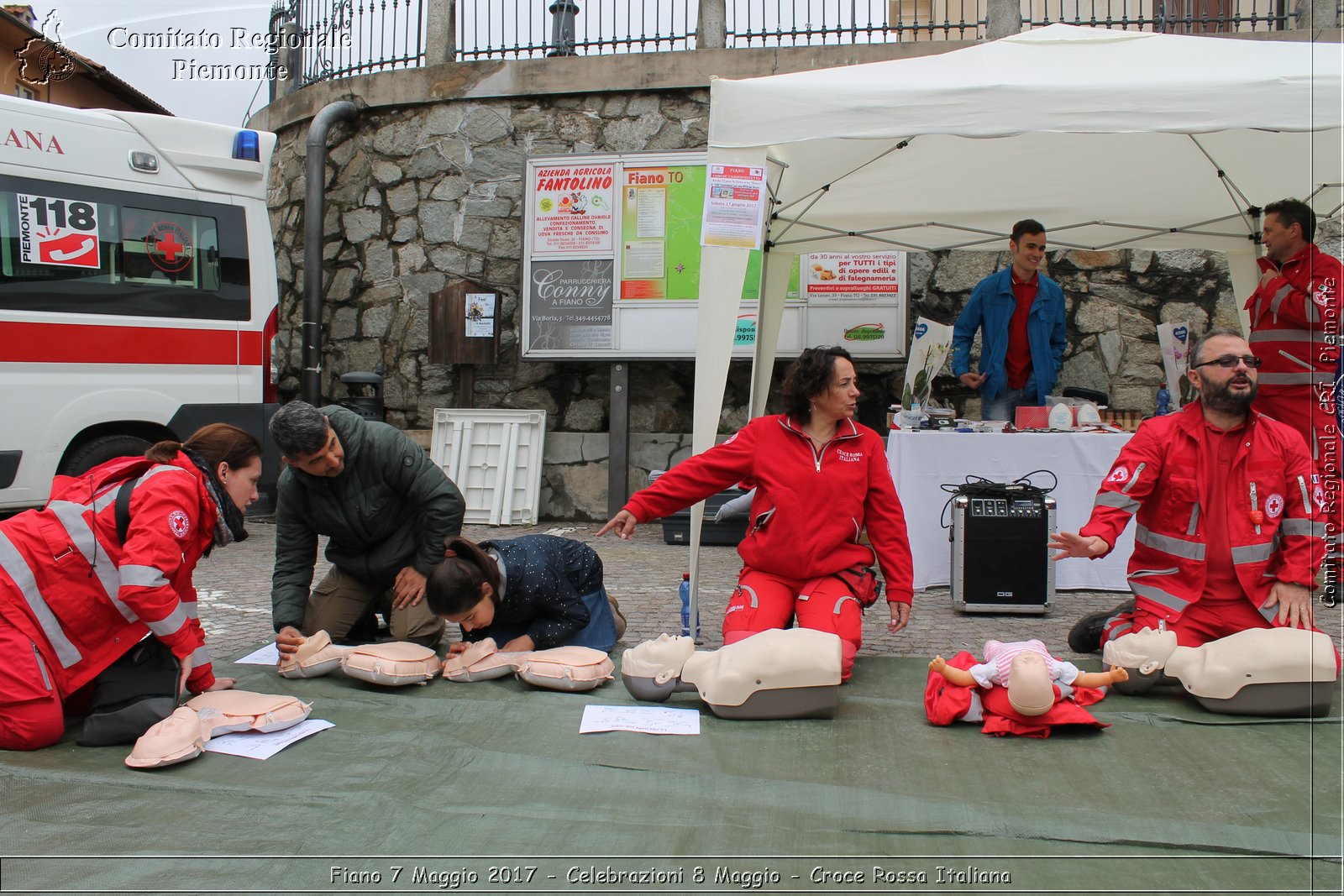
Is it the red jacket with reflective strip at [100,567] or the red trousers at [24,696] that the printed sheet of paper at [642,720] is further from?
the red trousers at [24,696]

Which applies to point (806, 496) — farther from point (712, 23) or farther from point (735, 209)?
point (712, 23)

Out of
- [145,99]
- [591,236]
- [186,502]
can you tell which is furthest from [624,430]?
[145,99]

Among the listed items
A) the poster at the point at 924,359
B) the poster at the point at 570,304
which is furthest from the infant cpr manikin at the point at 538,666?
the poster at the point at 570,304

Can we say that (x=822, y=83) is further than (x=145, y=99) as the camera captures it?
No

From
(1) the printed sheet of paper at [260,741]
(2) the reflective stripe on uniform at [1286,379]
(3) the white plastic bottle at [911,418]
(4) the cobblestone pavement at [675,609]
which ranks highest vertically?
(2) the reflective stripe on uniform at [1286,379]

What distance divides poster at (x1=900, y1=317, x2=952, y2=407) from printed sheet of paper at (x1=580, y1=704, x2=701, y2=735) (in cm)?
308

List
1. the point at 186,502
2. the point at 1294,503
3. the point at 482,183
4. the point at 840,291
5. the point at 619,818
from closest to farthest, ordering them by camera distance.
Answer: the point at 619,818
the point at 186,502
the point at 1294,503
the point at 840,291
the point at 482,183

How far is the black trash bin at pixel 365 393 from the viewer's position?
315 inches

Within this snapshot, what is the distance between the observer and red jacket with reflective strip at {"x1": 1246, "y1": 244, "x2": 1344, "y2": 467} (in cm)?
458

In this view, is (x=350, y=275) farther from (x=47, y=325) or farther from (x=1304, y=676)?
(x=1304, y=676)

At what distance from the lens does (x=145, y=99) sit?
742 inches

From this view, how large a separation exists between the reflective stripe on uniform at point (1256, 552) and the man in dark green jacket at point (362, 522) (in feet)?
8.79

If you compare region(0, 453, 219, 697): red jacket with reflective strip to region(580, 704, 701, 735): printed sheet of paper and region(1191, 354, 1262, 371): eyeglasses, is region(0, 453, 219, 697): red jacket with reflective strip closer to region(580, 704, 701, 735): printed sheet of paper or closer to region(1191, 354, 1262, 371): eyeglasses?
region(580, 704, 701, 735): printed sheet of paper

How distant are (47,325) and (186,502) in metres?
3.66
